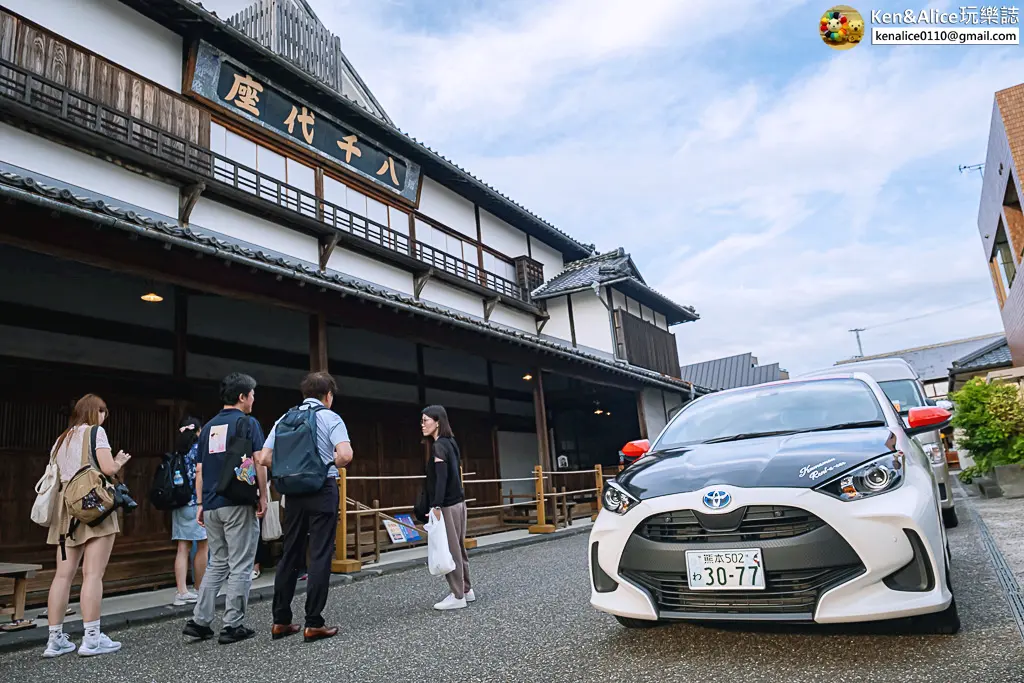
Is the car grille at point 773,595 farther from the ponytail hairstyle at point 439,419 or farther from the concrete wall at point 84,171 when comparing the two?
the concrete wall at point 84,171

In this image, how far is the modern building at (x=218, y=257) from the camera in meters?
6.25

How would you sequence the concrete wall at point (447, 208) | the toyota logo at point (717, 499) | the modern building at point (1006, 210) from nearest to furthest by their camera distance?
the toyota logo at point (717, 499), the concrete wall at point (447, 208), the modern building at point (1006, 210)

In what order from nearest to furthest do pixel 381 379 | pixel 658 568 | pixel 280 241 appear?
pixel 658 568 < pixel 280 241 < pixel 381 379

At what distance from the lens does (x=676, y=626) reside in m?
3.47

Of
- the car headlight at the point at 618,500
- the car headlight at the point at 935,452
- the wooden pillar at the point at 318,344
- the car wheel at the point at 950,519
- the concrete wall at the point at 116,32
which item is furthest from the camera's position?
the concrete wall at the point at 116,32

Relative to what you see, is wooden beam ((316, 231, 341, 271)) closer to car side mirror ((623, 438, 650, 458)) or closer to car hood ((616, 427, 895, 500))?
car side mirror ((623, 438, 650, 458))

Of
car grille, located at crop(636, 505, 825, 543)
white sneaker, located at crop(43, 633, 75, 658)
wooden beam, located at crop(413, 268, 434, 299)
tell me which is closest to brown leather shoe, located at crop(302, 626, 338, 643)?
white sneaker, located at crop(43, 633, 75, 658)

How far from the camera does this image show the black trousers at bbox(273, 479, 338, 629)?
3861mm

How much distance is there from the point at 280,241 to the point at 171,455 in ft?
14.5

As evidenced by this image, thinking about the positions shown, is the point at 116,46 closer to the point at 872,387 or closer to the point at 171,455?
the point at 171,455

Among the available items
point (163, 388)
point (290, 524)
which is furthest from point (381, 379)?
point (290, 524)

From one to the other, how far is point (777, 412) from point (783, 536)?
1.43 meters

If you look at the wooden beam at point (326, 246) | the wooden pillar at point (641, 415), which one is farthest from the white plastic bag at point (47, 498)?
the wooden pillar at point (641, 415)

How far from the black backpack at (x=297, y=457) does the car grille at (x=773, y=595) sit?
2.21 metres
